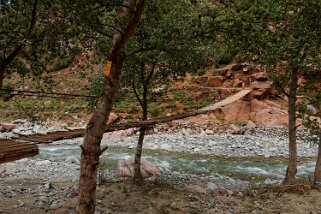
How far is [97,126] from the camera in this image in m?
5.30

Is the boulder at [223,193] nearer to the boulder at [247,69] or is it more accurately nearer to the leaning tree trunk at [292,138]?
the leaning tree trunk at [292,138]

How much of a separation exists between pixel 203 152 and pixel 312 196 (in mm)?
9203

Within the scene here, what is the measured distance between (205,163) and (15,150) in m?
11.1

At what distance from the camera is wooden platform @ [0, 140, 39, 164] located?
218 inches

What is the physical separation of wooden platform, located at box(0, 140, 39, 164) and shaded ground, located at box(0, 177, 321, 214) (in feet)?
7.03

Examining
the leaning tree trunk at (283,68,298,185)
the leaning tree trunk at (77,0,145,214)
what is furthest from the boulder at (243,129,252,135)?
the leaning tree trunk at (77,0,145,214)

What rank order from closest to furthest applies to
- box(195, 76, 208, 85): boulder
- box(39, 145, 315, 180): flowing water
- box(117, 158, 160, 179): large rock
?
1. box(117, 158, 160, 179): large rock
2. box(39, 145, 315, 180): flowing water
3. box(195, 76, 208, 85): boulder

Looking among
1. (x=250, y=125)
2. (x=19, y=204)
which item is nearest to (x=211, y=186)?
(x=19, y=204)

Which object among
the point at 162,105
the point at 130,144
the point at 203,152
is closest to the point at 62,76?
the point at 162,105

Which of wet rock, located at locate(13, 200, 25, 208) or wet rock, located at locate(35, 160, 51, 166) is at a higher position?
wet rock, located at locate(13, 200, 25, 208)

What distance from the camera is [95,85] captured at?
1168 centimetres

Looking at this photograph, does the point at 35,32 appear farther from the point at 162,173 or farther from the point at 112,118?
the point at 112,118

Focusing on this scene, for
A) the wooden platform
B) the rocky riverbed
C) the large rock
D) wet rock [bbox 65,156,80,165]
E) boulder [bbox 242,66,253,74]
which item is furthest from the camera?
boulder [bbox 242,66,253,74]

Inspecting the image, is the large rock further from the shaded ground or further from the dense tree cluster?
the shaded ground
